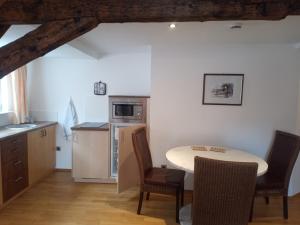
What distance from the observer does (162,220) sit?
2.80 meters

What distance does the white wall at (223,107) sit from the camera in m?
3.32

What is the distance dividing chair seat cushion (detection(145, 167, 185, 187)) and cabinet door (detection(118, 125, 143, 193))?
0.48 meters

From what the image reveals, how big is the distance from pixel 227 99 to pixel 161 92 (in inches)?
36.4

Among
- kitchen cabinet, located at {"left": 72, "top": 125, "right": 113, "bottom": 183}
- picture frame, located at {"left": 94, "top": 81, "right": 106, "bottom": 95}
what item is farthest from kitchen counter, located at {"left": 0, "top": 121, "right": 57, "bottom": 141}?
picture frame, located at {"left": 94, "top": 81, "right": 106, "bottom": 95}

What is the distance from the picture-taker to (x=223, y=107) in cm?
341

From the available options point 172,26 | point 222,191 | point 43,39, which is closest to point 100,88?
point 172,26

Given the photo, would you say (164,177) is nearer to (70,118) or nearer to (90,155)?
(90,155)

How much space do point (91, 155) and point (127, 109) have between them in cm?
92

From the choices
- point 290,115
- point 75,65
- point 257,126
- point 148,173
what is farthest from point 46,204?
point 290,115

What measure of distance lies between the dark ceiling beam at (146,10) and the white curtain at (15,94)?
7.31 feet

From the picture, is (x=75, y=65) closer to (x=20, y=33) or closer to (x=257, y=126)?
(x=20, y=33)

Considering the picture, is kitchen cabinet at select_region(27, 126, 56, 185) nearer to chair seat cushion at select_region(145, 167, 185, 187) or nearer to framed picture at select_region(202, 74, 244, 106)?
chair seat cushion at select_region(145, 167, 185, 187)

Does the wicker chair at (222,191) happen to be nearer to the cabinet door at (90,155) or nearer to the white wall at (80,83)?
the cabinet door at (90,155)

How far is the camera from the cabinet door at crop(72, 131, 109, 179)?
12.3ft
